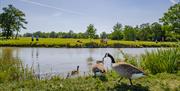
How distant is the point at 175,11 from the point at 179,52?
150 feet

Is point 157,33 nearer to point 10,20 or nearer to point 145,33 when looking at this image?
point 145,33

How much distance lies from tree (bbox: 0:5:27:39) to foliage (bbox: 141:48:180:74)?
7692cm

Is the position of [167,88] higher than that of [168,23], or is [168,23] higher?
[168,23]

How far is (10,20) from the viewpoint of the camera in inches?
3391

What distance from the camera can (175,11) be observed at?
5603 cm

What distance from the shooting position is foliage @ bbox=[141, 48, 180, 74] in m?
12.1

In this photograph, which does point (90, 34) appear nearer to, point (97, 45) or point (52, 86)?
point (97, 45)

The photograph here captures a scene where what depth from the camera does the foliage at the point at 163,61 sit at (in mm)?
12078

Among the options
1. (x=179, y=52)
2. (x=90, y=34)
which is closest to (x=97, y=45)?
(x=90, y=34)

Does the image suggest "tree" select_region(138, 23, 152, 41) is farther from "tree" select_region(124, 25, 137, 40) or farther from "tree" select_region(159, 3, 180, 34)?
"tree" select_region(159, 3, 180, 34)

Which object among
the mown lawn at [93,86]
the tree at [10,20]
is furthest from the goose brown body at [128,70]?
the tree at [10,20]

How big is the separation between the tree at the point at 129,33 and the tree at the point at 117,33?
7.00ft

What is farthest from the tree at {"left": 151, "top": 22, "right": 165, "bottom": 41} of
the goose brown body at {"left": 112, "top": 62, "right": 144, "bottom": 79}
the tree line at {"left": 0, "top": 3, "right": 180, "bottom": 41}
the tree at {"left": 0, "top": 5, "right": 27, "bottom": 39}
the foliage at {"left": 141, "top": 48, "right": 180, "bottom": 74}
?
the goose brown body at {"left": 112, "top": 62, "right": 144, "bottom": 79}

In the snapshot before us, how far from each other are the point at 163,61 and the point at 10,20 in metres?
79.3
